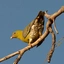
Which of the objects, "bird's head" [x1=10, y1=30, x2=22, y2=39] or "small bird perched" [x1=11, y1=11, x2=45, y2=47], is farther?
"bird's head" [x1=10, y1=30, x2=22, y2=39]

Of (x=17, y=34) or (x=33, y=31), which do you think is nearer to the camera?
(x=33, y=31)

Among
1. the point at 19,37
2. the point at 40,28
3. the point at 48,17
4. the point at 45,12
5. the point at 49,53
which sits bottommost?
the point at 49,53

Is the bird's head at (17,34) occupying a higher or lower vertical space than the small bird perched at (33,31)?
higher

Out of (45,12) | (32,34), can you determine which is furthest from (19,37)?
(45,12)

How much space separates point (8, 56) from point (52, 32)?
496 millimetres

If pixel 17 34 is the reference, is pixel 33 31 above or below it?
below

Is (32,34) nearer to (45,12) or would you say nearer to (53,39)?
(45,12)

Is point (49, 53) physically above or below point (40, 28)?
below

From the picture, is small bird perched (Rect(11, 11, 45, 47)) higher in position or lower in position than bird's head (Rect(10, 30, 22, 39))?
lower

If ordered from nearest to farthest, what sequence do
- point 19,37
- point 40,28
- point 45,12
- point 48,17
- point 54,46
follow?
point 54,46 → point 48,17 → point 45,12 → point 40,28 → point 19,37

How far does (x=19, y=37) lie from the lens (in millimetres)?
4914

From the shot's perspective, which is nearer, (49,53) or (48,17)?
(49,53)

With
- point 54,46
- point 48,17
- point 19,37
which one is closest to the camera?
point 54,46

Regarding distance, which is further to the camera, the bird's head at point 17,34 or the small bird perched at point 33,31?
the bird's head at point 17,34
